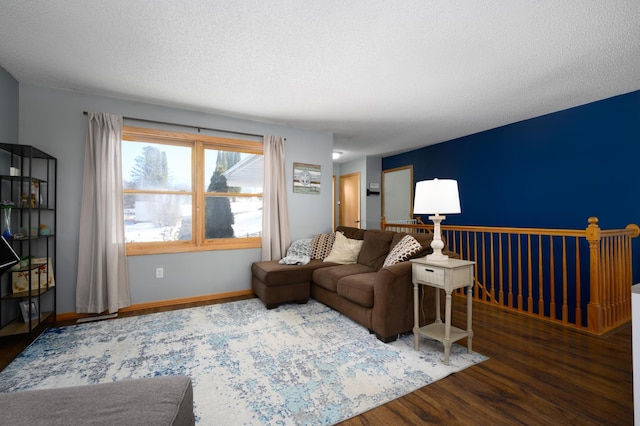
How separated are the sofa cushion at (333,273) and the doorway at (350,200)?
351cm

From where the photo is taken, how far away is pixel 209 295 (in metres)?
3.84

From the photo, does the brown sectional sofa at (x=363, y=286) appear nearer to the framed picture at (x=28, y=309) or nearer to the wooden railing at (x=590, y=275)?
the wooden railing at (x=590, y=275)

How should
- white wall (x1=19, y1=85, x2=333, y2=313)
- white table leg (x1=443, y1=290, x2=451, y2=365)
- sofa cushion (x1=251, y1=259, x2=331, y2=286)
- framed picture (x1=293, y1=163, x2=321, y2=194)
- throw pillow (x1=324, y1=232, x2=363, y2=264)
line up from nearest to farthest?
white table leg (x1=443, y1=290, x2=451, y2=365) → white wall (x1=19, y1=85, x2=333, y2=313) → sofa cushion (x1=251, y1=259, x2=331, y2=286) → throw pillow (x1=324, y1=232, x2=363, y2=264) → framed picture (x1=293, y1=163, x2=321, y2=194)

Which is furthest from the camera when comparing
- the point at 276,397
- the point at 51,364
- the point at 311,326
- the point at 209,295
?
the point at 209,295

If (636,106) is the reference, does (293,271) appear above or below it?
A: below

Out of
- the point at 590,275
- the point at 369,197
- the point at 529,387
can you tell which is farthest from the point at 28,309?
the point at 369,197

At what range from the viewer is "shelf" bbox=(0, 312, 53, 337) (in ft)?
8.32

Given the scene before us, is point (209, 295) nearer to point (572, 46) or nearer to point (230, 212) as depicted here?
point (230, 212)

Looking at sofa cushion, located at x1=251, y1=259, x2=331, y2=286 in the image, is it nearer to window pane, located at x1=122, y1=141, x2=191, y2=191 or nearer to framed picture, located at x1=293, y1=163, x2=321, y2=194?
framed picture, located at x1=293, y1=163, x2=321, y2=194

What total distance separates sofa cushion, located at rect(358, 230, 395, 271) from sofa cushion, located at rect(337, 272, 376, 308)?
14.3 inches

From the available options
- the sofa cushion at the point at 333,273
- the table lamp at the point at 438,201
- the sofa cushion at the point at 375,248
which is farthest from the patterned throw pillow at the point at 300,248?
the table lamp at the point at 438,201

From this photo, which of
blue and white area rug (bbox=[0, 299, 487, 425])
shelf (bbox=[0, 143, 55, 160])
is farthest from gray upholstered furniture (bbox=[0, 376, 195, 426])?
shelf (bbox=[0, 143, 55, 160])

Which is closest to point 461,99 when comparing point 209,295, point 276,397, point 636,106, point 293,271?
point 636,106

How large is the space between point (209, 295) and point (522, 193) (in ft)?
15.0
